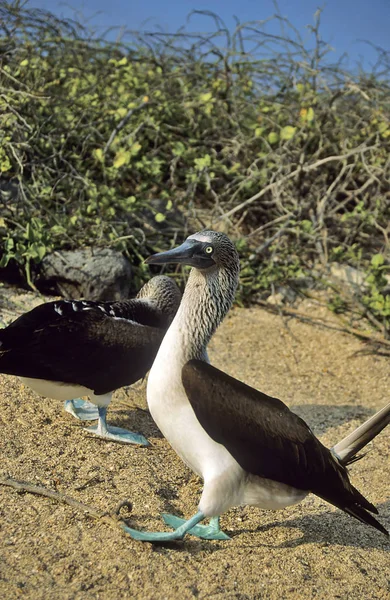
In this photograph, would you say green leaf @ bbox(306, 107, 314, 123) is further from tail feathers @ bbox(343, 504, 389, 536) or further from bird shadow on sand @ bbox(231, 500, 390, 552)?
tail feathers @ bbox(343, 504, 389, 536)

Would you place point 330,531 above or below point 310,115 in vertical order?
below

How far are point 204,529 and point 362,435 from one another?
84 cm

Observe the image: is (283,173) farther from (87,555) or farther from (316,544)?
(87,555)

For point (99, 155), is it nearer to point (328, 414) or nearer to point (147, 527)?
point (328, 414)

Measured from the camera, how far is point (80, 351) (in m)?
3.63

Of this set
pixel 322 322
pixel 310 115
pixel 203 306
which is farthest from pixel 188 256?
pixel 310 115

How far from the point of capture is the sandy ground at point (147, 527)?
2439 millimetres

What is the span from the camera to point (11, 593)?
2230 millimetres

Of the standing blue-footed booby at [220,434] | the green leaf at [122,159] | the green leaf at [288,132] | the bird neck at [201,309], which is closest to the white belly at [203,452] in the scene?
the standing blue-footed booby at [220,434]

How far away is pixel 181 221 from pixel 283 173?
1.24m

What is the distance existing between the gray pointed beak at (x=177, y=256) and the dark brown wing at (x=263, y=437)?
1.50 feet

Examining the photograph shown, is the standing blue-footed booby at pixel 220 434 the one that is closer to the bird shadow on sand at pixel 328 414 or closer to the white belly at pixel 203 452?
the white belly at pixel 203 452

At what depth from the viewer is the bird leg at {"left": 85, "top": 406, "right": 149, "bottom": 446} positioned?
3.69m

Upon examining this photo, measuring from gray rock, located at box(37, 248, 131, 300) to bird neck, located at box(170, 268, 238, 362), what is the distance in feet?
8.00
